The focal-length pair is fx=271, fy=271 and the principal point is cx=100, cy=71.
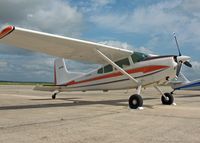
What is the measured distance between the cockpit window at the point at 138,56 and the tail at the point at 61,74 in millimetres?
5141

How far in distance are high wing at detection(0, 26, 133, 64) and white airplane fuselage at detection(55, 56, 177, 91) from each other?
2.94 feet

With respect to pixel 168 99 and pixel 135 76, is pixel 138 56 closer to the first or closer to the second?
pixel 135 76

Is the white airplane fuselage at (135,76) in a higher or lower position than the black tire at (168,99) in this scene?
higher

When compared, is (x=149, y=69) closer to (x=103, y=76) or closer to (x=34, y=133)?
(x=103, y=76)

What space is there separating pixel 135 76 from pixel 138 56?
3.54ft

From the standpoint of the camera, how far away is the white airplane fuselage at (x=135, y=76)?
12.3 meters

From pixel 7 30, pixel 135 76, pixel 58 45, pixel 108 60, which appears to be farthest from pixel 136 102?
pixel 7 30

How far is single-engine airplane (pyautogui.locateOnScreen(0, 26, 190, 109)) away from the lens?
1141 centimetres

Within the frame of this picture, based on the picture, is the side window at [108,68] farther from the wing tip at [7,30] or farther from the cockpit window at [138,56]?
the wing tip at [7,30]

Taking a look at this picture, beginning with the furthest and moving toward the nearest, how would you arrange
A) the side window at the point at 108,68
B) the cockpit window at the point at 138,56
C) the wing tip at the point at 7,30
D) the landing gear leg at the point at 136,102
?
the side window at the point at 108,68
the cockpit window at the point at 138,56
the landing gear leg at the point at 136,102
the wing tip at the point at 7,30

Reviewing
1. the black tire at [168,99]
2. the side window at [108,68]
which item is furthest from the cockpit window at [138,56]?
the black tire at [168,99]

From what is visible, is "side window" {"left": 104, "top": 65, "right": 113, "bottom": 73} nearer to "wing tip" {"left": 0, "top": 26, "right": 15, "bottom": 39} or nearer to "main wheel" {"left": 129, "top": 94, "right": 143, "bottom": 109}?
"main wheel" {"left": 129, "top": 94, "right": 143, "bottom": 109}

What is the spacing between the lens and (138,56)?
13.5m

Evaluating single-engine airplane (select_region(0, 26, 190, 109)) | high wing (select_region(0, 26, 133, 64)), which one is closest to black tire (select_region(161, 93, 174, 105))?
single-engine airplane (select_region(0, 26, 190, 109))
